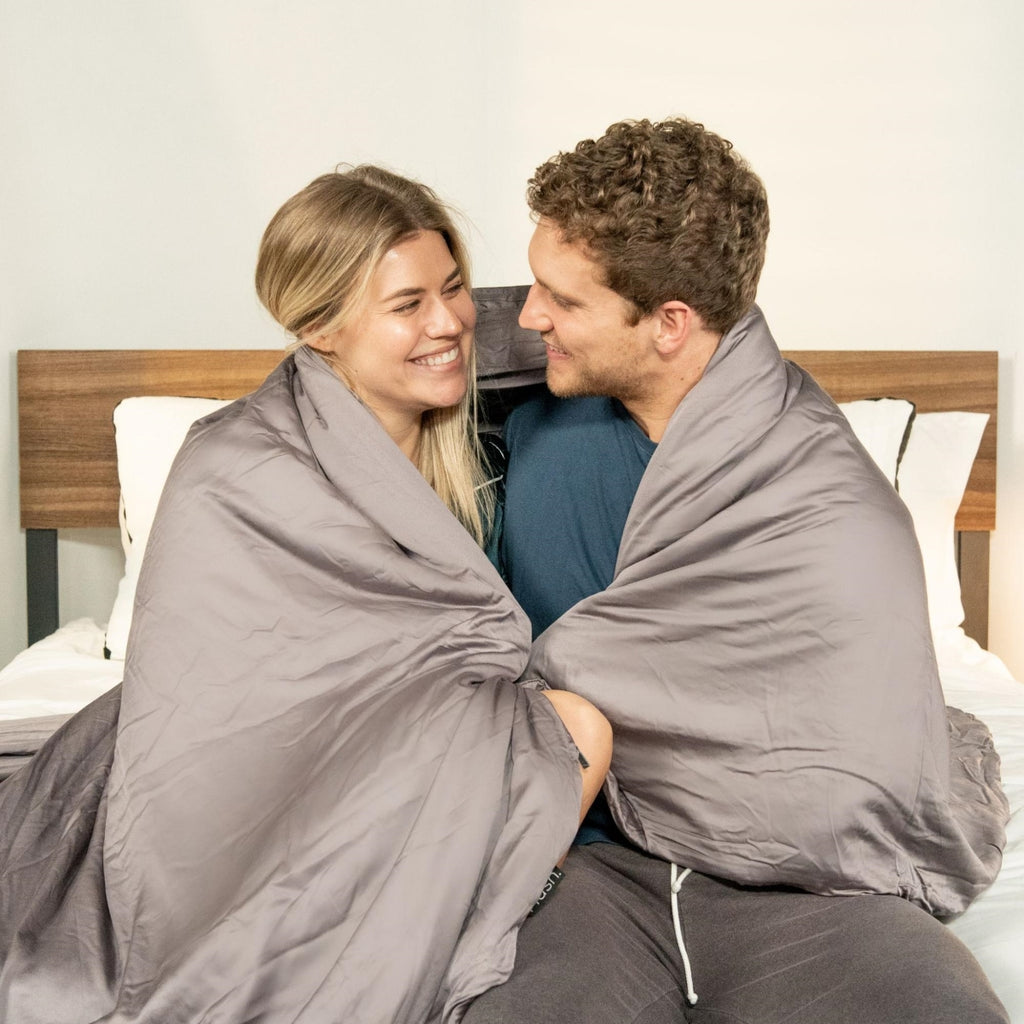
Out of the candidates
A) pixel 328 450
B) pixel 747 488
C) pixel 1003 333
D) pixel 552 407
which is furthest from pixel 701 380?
pixel 1003 333

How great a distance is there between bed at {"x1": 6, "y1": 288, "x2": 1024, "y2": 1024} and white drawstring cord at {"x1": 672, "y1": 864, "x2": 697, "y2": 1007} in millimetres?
763

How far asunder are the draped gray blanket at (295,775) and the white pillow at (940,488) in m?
1.18

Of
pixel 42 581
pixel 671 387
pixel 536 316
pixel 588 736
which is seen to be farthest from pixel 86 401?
pixel 588 736

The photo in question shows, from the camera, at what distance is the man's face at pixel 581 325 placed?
140 centimetres

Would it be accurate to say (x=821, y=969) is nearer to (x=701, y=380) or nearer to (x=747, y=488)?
(x=747, y=488)

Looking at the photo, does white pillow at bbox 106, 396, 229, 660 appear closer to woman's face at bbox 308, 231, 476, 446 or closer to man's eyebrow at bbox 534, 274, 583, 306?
woman's face at bbox 308, 231, 476, 446

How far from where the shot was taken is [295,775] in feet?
3.74

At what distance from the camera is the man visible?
3.50 feet

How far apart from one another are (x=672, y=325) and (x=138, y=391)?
4.58ft

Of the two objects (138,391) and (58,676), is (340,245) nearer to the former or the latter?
(58,676)

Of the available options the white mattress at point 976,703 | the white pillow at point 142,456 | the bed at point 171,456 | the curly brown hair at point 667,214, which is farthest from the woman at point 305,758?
the white pillow at point 142,456

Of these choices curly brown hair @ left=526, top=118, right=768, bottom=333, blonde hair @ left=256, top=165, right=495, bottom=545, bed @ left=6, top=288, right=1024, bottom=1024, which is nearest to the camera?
curly brown hair @ left=526, top=118, right=768, bottom=333

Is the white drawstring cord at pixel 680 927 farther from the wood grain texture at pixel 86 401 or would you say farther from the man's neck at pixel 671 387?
the wood grain texture at pixel 86 401

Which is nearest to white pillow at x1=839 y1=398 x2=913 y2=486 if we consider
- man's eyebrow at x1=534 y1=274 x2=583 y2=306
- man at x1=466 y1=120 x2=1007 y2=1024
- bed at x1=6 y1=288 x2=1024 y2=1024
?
bed at x1=6 y1=288 x2=1024 y2=1024
